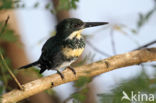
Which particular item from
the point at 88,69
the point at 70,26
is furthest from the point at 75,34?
the point at 88,69

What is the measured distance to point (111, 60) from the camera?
1.96 meters

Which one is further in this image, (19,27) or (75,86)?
(19,27)

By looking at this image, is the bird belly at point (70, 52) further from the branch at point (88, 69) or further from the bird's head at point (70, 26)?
the branch at point (88, 69)

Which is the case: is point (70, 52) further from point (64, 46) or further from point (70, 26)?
point (70, 26)

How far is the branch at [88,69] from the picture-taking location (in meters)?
1.58

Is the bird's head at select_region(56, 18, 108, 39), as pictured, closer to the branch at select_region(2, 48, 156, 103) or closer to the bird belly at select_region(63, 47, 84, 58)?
the bird belly at select_region(63, 47, 84, 58)

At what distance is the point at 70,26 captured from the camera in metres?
2.57

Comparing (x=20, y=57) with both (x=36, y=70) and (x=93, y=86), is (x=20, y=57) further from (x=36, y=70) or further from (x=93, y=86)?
(x=36, y=70)

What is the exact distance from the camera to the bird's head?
2531 mm

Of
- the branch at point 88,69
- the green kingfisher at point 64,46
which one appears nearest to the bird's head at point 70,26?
the green kingfisher at point 64,46

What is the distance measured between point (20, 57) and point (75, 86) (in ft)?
9.74

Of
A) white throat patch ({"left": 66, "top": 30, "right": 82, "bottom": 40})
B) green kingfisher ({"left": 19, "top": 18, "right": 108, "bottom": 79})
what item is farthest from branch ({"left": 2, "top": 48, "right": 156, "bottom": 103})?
white throat patch ({"left": 66, "top": 30, "right": 82, "bottom": 40})

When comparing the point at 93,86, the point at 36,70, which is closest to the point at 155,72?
the point at 36,70

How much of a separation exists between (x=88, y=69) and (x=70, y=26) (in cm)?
91
